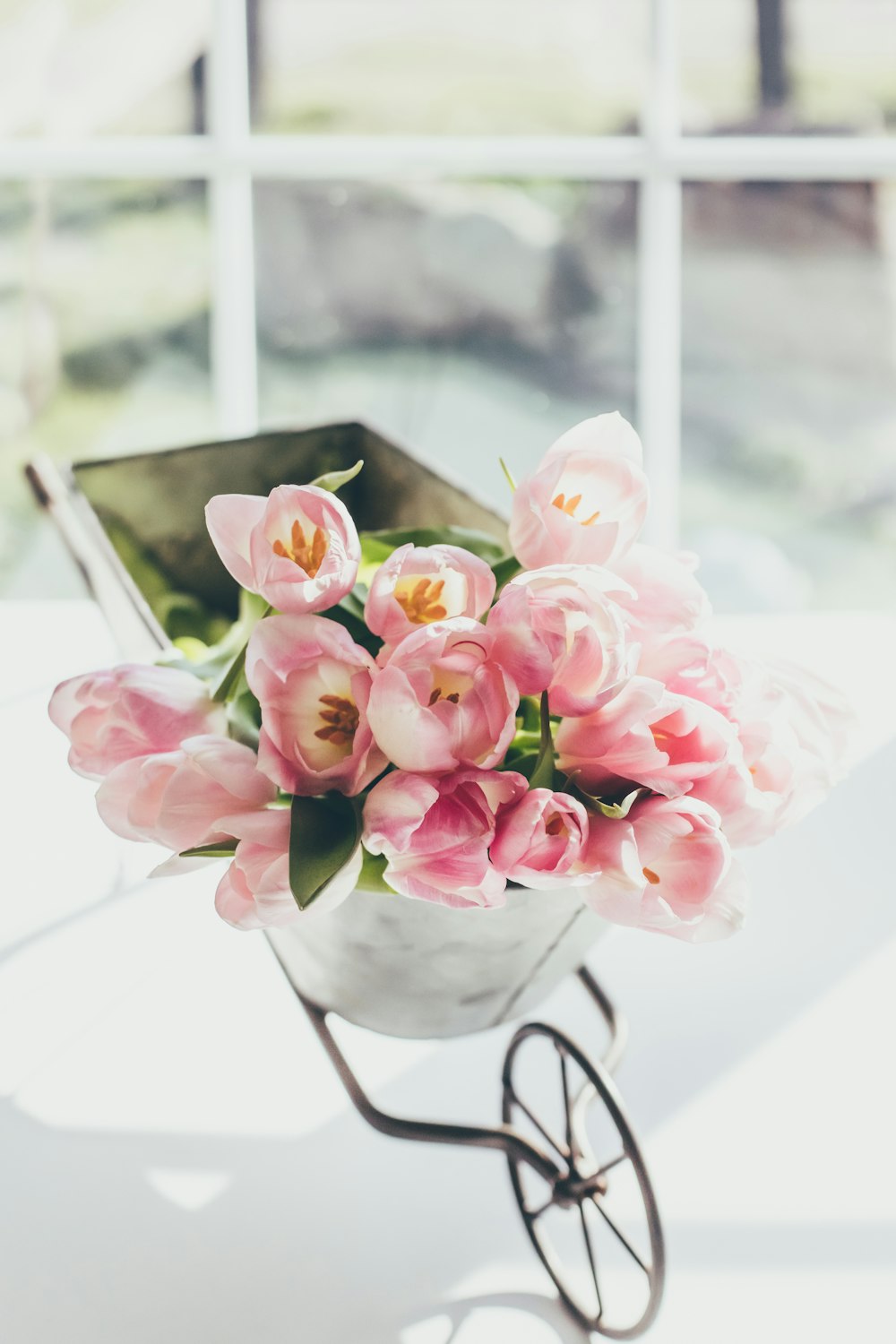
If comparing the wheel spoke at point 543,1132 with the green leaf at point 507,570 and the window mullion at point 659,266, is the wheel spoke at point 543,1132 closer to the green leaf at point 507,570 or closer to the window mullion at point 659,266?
the green leaf at point 507,570

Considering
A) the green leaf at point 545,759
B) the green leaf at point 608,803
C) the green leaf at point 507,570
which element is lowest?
the green leaf at point 608,803

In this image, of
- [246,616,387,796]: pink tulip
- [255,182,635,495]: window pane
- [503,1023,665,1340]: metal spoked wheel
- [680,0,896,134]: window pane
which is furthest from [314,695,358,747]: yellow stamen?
[680,0,896,134]: window pane

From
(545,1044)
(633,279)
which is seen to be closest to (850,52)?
(633,279)

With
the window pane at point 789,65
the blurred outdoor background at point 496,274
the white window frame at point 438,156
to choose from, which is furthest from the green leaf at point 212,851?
the window pane at point 789,65

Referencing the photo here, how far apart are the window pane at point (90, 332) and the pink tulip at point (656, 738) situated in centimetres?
350

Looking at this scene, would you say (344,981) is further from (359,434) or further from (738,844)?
(359,434)

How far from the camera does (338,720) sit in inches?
17.6

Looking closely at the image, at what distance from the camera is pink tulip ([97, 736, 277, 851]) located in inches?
17.5

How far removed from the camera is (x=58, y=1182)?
639 millimetres

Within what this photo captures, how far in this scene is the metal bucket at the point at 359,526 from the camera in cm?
56

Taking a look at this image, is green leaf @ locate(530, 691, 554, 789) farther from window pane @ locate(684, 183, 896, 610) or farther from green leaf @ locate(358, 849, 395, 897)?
window pane @ locate(684, 183, 896, 610)

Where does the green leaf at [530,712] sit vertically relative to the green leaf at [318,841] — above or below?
above

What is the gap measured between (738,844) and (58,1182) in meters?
0.41

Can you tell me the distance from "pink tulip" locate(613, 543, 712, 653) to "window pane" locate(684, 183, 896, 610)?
332 centimetres
